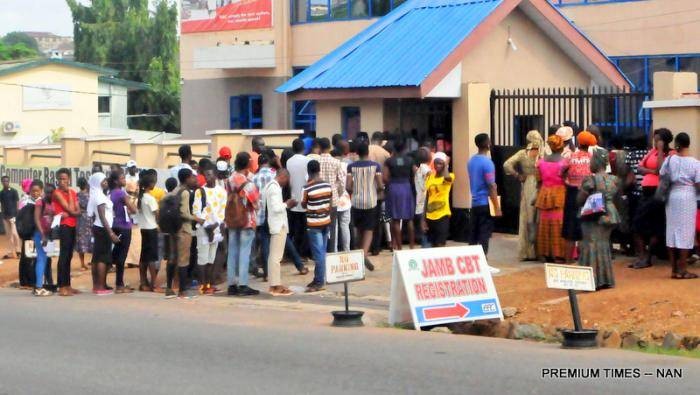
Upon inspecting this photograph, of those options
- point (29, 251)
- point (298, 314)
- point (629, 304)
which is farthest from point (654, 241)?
point (29, 251)

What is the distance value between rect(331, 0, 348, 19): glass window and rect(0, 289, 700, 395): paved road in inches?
886

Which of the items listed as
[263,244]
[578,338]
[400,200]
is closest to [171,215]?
[263,244]

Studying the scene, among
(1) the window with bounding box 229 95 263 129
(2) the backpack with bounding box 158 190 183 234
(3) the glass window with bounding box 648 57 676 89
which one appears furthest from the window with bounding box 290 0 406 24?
(2) the backpack with bounding box 158 190 183 234

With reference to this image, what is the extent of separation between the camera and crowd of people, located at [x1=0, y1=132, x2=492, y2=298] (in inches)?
610

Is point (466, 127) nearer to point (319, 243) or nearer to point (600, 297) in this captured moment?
point (319, 243)

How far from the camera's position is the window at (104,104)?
56.7 metres

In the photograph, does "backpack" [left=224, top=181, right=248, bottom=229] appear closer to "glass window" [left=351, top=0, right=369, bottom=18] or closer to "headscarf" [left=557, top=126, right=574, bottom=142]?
"headscarf" [left=557, top=126, right=574, bottom=142]

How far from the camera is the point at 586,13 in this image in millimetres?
32125

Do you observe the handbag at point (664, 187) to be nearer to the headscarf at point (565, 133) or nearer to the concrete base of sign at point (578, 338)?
the headscarf at point (565, 133)

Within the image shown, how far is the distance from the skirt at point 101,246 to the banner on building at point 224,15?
2066 centimetres

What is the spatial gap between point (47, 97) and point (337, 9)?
753 inches

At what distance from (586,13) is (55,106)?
86.2ft

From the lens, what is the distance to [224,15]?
37.3 meters

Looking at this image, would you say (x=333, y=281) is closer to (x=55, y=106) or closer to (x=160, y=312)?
(x=160, y=312)
